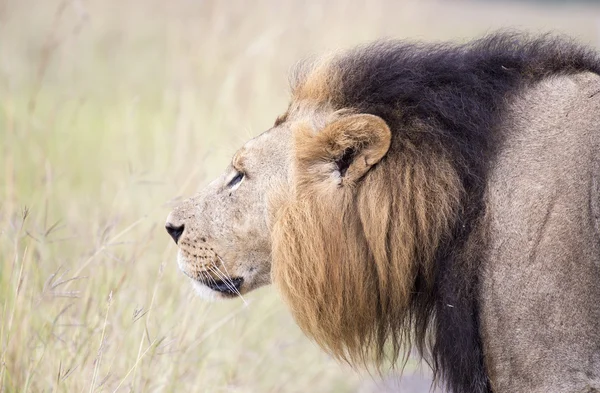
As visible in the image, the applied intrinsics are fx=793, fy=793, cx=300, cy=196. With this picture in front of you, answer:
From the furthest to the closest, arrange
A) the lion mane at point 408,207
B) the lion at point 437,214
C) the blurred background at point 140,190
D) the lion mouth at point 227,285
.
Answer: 1. the blurred background at point 140,190
2. the lion mouth at point 227,285
3. the lion mane at point 408,207
4. the lion at point 437,214

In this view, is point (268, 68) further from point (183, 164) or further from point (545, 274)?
point (545, 274)

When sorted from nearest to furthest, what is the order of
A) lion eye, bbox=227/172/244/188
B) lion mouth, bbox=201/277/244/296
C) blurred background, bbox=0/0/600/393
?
lion mouth, bbox=201/277/244/296 → lion eye, bbox=227/172/244/188 → blurred background, bbox=0/0/600/393

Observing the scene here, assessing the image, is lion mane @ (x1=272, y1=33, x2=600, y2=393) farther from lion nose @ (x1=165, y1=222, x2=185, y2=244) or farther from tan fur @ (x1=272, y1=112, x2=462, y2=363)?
lion nose @ (x1=165, y1=222, x2=185, y2=244)

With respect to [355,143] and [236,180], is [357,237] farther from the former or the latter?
[236,180]

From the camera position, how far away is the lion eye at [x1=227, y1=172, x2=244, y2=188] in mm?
3975

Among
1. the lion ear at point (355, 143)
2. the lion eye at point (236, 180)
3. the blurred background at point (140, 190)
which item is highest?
the lion ear at point (355, 143)

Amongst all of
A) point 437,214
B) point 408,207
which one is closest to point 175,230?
point 408,207

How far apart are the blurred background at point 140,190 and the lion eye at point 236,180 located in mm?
544

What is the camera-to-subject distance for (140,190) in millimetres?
7031

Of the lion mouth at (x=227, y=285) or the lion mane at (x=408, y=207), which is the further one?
the lion mouth at (x=227, y=285)

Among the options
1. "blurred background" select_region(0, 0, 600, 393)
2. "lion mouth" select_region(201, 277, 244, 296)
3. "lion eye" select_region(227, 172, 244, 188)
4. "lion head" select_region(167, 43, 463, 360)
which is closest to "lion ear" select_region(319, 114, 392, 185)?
"lion head" select_region(167, 43, 463, 360)

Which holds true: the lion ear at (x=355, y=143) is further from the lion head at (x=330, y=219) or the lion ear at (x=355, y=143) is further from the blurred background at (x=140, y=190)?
the blurred background at (x=140, y=190)

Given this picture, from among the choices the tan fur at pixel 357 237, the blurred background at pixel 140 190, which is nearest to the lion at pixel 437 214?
the tan fur at pixel 357 237

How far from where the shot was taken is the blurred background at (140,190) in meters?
4.14
